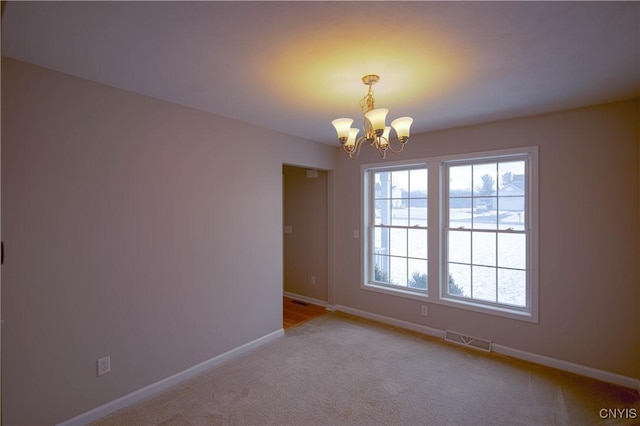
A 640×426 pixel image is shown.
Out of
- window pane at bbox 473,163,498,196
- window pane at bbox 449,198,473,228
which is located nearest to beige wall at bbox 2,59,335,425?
window pane at bbox 449,198,473,228

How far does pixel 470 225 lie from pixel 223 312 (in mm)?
2838

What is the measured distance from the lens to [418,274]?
13.2ft

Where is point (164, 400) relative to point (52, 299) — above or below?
below

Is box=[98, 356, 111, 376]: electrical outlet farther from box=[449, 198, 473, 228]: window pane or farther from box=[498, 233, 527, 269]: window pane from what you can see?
box=[498, 233, 527, 269]: window pane

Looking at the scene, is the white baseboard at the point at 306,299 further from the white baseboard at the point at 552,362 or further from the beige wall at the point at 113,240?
the beige wall at the point at 113,240

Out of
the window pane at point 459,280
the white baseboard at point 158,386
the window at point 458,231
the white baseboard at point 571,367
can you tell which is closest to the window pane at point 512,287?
the window at point 458,231

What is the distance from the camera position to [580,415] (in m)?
2.33

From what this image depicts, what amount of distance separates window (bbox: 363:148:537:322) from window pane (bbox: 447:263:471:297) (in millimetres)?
11

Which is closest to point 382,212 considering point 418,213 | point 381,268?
point 418,213

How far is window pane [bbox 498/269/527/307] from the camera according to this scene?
3.31 meters

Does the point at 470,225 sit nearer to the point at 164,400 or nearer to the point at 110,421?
the point at 164,400

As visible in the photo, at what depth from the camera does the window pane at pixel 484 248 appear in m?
3.49

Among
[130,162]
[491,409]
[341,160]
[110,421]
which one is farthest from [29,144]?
[491,409]

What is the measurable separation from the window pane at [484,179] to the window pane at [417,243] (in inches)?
30.6
